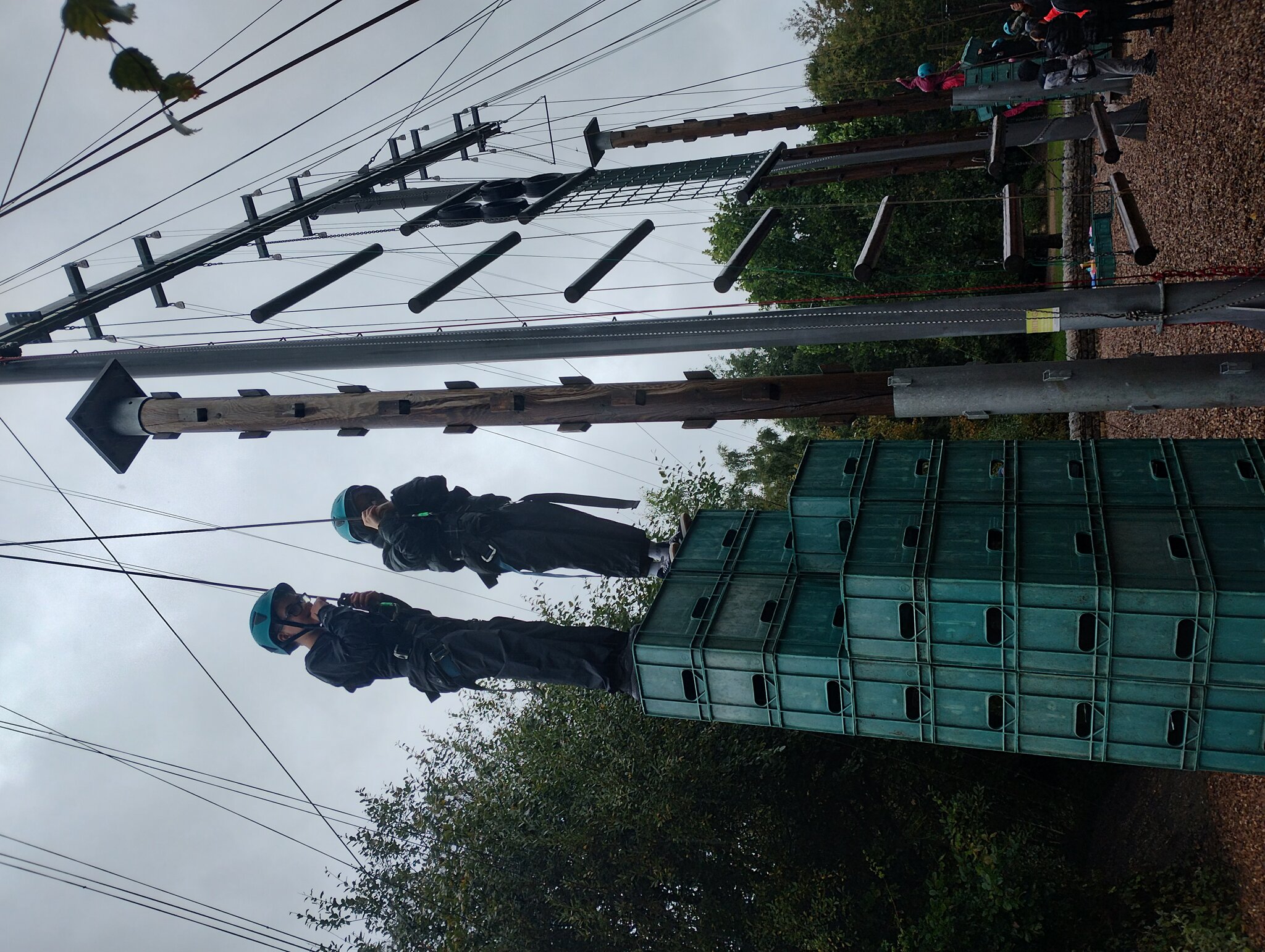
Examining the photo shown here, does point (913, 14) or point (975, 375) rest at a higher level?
point (913, 14)

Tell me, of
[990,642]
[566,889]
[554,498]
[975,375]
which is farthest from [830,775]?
[975,375]

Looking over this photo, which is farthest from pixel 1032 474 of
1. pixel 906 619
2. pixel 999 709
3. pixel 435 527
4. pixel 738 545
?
pixel 435 527

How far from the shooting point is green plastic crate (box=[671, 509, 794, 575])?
33.4 ft

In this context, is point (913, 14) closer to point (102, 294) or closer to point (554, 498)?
point (554, 498)

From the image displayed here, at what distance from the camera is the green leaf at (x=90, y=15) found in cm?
273

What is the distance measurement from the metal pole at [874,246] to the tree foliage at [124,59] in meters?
5.13

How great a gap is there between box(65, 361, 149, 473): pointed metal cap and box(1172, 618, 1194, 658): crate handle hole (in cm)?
1067

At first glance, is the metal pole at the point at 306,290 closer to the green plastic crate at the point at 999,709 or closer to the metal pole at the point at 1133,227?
the green plastic crate at the point at 999,709

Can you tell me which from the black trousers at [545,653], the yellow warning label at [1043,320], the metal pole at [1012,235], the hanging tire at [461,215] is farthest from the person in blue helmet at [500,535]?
the metal pole at [1012,235]

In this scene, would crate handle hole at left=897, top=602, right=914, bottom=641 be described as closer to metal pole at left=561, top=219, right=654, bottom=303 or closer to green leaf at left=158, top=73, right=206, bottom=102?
metal pole at left=561, top=219, right=654, bottom=303

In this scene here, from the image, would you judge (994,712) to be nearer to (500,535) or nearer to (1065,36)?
(500,535)

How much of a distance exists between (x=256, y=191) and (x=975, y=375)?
11.2 metres

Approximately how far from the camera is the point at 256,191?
13.6 m

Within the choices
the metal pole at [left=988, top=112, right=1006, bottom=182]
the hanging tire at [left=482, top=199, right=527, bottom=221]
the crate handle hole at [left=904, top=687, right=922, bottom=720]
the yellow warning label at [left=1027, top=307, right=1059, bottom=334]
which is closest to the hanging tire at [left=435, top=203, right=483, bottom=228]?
the hanging tire at [left=482, top=199, right=527, bottom=221]
